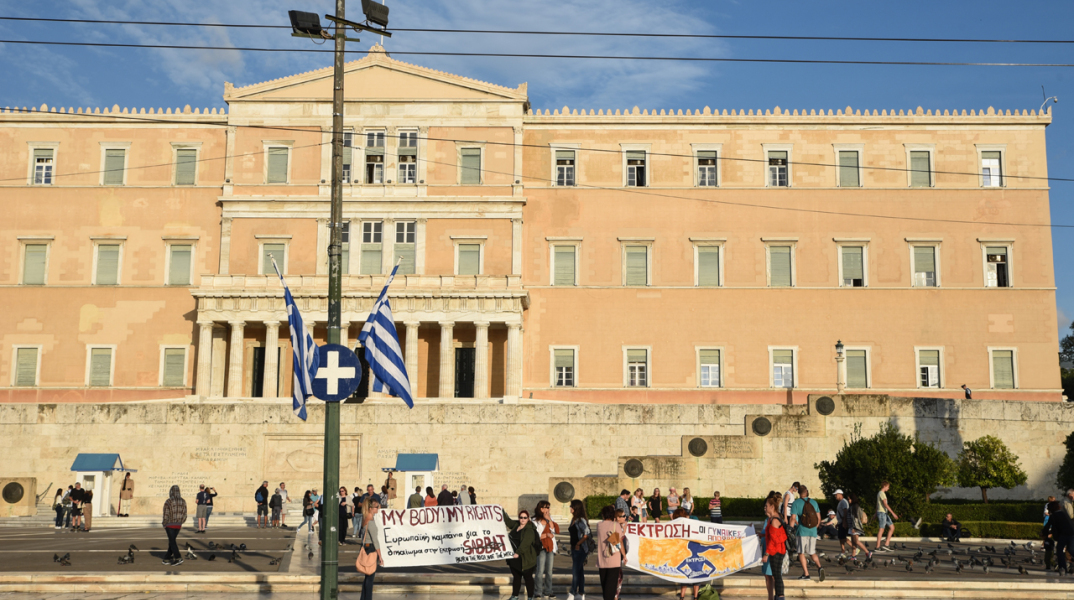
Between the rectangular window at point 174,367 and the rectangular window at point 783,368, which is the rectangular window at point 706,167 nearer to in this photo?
the rectangular window at point 783,368

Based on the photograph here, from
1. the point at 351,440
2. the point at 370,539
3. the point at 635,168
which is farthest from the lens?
the point at 635,168

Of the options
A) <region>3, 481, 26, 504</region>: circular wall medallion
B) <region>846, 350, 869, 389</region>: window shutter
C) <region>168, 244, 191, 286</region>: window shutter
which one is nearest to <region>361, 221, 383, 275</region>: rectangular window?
<region>168, 244, 191, 286</region>: window shutter

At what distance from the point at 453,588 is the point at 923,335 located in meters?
32.5

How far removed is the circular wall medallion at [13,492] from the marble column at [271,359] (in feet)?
31.3

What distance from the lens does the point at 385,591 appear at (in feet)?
58.6

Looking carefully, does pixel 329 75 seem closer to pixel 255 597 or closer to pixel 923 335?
pixel 923 335

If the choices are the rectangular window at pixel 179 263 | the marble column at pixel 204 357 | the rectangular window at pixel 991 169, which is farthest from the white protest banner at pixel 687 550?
the rectangular window at pixel 991 169

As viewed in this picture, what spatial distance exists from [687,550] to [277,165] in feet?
110

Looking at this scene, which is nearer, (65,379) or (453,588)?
(453,588)

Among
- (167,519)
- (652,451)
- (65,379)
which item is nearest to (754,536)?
(167,519)

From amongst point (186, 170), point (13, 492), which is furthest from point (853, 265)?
point (13, 492)

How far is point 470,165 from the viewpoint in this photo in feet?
150

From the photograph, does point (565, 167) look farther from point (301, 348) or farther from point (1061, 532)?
point (301, 348)

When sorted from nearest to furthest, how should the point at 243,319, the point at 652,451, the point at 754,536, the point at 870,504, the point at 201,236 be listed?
1. the point at 754,536
2. the point at 870,504
3. the point at 652,451
4. the point at 243,319
5. the point at 201,236
